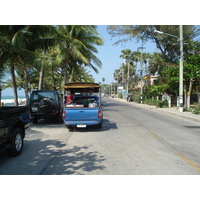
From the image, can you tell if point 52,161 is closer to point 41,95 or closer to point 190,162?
point 190,162

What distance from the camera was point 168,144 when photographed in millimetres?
7270

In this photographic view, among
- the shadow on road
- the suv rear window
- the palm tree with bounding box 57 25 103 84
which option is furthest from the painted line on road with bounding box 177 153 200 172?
the palm tree with bounding box 57 25 103 84

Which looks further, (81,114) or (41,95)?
(41,95)

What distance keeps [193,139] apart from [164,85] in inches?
701

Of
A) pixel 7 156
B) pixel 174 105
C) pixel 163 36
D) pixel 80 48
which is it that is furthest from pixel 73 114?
pixel 163 36

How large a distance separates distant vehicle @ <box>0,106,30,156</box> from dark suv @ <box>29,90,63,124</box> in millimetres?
5042

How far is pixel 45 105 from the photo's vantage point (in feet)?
38.3

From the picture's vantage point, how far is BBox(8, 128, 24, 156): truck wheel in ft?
18.7

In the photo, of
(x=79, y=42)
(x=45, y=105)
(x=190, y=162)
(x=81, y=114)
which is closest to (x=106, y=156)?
(x=190, y=162)

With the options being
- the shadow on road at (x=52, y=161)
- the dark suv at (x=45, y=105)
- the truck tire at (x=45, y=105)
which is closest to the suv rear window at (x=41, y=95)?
the dark suv at (x=45, y=105)

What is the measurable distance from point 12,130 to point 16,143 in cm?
49

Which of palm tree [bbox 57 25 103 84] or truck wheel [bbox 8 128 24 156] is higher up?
palm tree [bbox 57 25 103 84]

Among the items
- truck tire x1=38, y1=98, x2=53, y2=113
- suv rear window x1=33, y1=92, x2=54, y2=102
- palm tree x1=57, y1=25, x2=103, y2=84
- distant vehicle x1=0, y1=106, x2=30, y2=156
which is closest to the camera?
distant vehicle x1=0, y1=106, x2=30, y2=156

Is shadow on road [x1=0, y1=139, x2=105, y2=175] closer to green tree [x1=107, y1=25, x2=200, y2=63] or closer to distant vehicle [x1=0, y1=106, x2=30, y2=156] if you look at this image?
distant vehicle [x1=0, y1=106, x2=30, y2=156]
